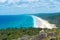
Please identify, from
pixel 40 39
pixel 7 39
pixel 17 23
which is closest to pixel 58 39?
pixel 40 39

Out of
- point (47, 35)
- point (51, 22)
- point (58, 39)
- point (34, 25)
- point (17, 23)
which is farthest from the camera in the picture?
point (17, 23)

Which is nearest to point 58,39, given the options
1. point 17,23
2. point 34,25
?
point 34,25

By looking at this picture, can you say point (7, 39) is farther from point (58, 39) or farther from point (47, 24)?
point (47, 24)

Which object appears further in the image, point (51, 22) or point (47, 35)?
point (51, 22)

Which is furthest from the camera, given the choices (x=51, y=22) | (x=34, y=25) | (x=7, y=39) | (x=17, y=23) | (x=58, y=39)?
(x=17, y=23)

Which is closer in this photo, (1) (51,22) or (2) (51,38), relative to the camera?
(2) (51,38)

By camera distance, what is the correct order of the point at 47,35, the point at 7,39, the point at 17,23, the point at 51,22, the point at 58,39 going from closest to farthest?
the point at 58,39
the point at 47,35
the point at 7,39
the point at 51,22
the point at 17,23

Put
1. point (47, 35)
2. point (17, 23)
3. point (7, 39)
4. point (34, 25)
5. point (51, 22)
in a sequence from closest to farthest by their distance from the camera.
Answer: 1. point (47, 35)
2. point (7, 39)
3. point (51, 22)
4. point (34, 25)
5. point (17, 23)

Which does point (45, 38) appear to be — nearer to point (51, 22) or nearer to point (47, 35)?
point (47, 35)

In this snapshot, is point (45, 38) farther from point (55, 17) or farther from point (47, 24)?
point (55, 17)

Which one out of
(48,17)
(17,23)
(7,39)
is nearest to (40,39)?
(7,39)
